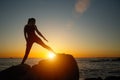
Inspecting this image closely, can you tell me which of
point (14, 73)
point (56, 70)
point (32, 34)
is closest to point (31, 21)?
point (32, 34)

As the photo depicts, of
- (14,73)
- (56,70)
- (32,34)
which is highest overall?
(32,34)

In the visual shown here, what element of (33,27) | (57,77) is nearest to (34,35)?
(33,27)

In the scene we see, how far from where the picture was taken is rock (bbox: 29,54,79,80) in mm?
9938

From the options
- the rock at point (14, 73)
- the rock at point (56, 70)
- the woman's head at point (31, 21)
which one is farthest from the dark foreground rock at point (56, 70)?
the woman's head at point (31, 21)

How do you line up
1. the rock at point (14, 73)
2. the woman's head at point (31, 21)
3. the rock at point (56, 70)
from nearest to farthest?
the rock at point (56, 70)
the woman's head at point (31, 21)
the rock at point (14, 73)

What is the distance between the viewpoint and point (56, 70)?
396 inches

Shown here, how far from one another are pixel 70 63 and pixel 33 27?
2.60 metres

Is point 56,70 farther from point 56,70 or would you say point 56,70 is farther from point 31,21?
point 31,21

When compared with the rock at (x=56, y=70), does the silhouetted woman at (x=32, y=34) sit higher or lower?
higher

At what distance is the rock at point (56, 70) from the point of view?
9938 millimetres

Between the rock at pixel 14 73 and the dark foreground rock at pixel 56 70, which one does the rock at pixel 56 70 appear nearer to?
the dark foreground rock at pixel 56 70

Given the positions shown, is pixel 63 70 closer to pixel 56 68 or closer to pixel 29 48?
pixel 56 68

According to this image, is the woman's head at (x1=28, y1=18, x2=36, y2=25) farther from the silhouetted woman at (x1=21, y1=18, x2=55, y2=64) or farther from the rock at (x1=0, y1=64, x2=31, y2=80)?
the rock at (x1=0, y1=64, x2=31, y2=80)

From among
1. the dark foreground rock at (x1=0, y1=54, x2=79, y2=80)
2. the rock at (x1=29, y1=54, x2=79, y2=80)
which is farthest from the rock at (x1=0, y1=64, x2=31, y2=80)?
the rock at (x1=29, y1=54, x2=79, y2=80)
